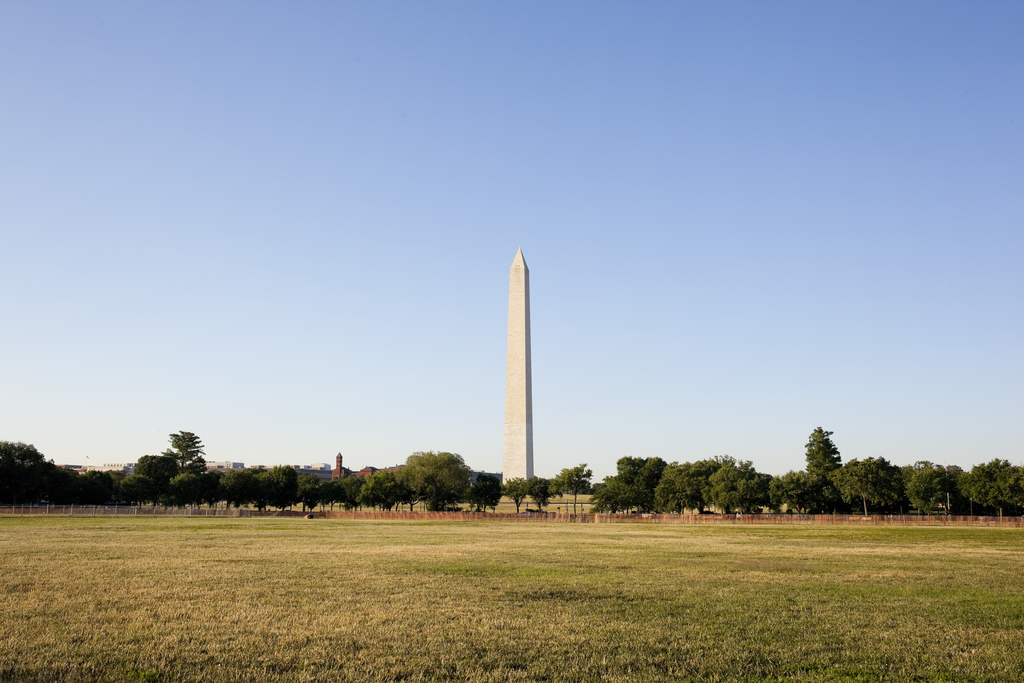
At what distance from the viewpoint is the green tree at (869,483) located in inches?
3317

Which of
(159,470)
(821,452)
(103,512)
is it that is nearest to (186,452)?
(159,470)

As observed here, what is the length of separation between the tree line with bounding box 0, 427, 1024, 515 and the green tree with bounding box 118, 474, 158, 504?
15 cm

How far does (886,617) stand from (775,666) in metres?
4.79

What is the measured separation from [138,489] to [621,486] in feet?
228

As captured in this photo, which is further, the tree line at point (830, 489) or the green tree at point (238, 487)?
the green tree at point (238, 487)

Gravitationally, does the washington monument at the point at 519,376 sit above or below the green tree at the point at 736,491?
above

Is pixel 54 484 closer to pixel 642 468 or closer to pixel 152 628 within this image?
pixel 642 468

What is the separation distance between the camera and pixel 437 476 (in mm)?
99312

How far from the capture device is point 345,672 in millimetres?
8938

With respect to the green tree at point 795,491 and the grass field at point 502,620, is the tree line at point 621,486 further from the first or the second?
the grass field at point 502,620

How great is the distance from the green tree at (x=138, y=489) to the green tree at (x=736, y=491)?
80.2 m

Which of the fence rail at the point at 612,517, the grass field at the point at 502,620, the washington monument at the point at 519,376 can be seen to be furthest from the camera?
the washington monument at the point at 519,376

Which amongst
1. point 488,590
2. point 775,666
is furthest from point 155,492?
point 775,666

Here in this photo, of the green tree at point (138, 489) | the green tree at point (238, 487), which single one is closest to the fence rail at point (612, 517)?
the green tree at point (238, 487)
